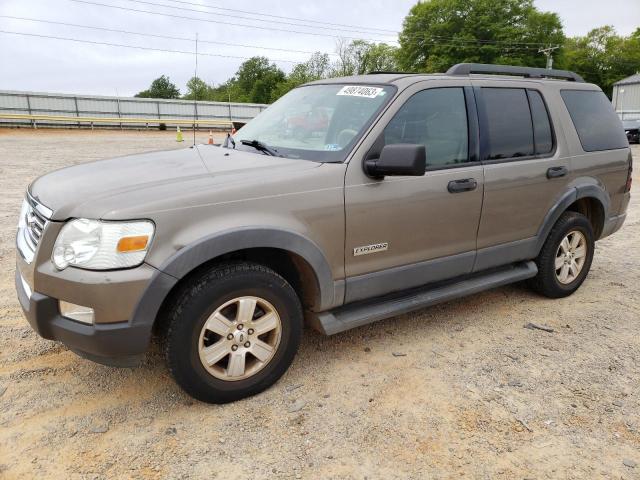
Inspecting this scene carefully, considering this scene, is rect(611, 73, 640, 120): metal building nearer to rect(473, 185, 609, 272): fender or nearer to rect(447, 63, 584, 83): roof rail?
rect(447, 63, 584, 83): roof rail

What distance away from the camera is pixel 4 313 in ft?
13.4

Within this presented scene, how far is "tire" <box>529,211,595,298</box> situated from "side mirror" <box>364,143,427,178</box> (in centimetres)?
201

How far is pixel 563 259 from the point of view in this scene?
464 cm

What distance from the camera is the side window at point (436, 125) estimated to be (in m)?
3.47

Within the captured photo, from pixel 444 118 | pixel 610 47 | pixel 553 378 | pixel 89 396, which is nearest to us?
pixel 89 396

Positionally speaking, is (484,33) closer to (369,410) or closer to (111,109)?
(111,109)

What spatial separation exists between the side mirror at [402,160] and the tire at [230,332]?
91cm

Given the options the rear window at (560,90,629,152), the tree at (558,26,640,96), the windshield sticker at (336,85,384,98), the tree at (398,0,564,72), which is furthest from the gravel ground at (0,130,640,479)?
Result: the tree at (558,26,640,96)

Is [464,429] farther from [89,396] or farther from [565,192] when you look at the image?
[565,192]

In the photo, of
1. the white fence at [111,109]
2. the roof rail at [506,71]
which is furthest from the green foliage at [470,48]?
the roof rail at [506,71]

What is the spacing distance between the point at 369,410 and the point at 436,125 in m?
1.96

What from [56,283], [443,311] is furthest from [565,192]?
[56,283]

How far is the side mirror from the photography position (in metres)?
3.00

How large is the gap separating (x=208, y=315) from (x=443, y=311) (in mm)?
2309
